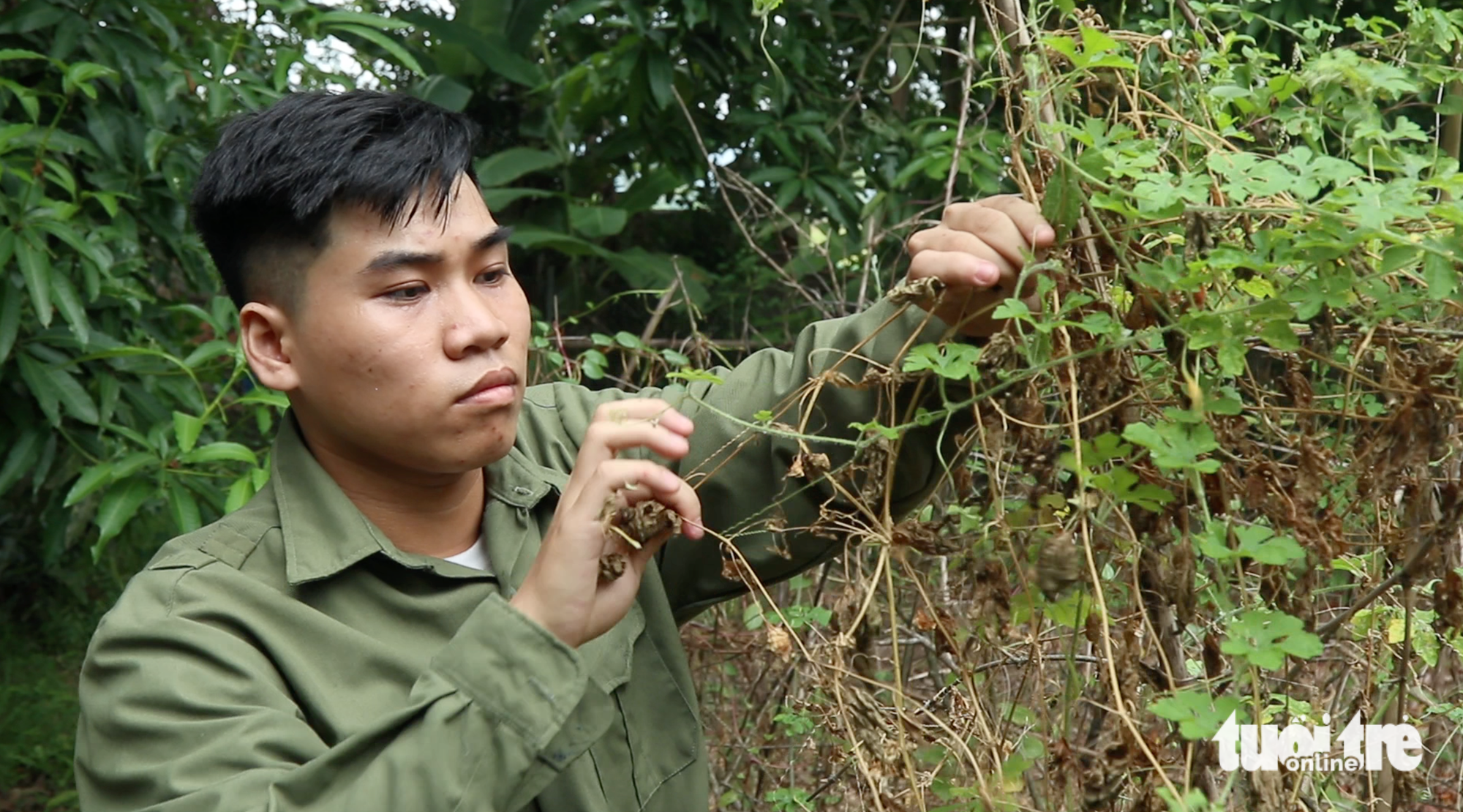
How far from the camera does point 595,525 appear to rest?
1544mm

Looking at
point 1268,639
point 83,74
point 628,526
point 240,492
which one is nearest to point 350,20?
point 83,74

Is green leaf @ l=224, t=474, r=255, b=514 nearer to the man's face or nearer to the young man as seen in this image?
the young man

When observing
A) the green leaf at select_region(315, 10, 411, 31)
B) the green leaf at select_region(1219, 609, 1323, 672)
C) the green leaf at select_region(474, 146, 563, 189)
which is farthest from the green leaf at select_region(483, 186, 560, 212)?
the green leaf at select_region(1219, 609, 1323, 672)

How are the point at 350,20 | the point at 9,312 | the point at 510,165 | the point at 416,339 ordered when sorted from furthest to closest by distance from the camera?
the point at 510,165
the point at 350,20
the point at 9,312
the point at 416,339

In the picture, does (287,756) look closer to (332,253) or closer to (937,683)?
(332,253)

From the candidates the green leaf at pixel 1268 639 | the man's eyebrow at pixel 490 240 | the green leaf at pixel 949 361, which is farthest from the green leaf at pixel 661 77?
the green leaf at pixel 1268 639

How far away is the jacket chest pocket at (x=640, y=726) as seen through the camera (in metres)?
1.87

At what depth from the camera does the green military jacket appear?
4.91 feet

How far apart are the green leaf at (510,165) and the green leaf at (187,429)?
2.20 metres

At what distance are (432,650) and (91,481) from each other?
4.68 ft

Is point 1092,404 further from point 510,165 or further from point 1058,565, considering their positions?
point 510,165

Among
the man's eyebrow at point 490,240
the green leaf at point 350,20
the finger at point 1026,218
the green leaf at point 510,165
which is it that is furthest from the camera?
the green leaf at point 510,165

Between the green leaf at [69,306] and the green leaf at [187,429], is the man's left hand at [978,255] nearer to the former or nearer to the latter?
the green leaf at [187,429]

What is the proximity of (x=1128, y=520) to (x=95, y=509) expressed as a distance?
113 inches
